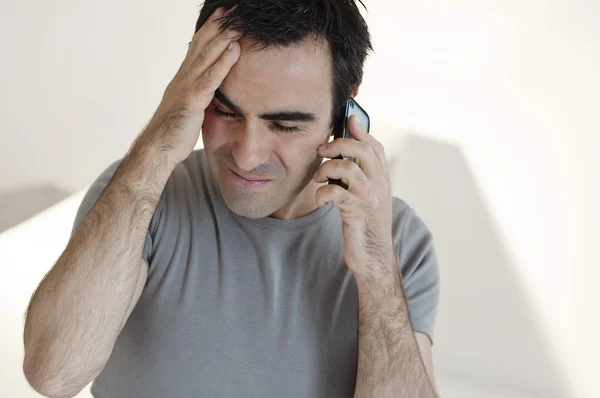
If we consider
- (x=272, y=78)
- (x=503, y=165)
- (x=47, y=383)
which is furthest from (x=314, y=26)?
(x=503, y=165)

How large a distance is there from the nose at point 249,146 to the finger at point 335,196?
142 millimetres

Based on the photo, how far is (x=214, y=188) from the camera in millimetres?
1435

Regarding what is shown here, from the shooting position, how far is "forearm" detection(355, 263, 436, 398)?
1259 millimetres

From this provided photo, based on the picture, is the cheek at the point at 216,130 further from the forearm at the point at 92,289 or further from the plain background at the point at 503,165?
the plain background at the point at 503,165

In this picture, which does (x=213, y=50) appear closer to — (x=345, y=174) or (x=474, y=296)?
(x=345, y=174)

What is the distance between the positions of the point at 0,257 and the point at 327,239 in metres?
0.97

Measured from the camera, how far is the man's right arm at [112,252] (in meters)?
1.15

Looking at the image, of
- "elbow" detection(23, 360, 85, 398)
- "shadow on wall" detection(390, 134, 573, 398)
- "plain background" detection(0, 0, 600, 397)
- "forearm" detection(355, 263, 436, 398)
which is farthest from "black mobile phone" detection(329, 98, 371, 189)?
"shadow on wall" detection(390, 134, 573, 398)

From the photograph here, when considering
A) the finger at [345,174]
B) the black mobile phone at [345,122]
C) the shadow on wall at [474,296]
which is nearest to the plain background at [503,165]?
the shadow on wall at [474,296]

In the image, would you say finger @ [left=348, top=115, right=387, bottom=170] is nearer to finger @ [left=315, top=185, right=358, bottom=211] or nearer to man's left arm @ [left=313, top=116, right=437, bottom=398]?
man's left arm @ [left=313, top=116, right=437, bottom=398]

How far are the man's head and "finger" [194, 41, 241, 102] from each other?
0.03 m

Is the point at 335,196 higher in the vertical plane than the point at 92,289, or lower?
higher

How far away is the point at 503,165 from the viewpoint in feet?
8.21

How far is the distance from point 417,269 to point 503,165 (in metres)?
1.17
